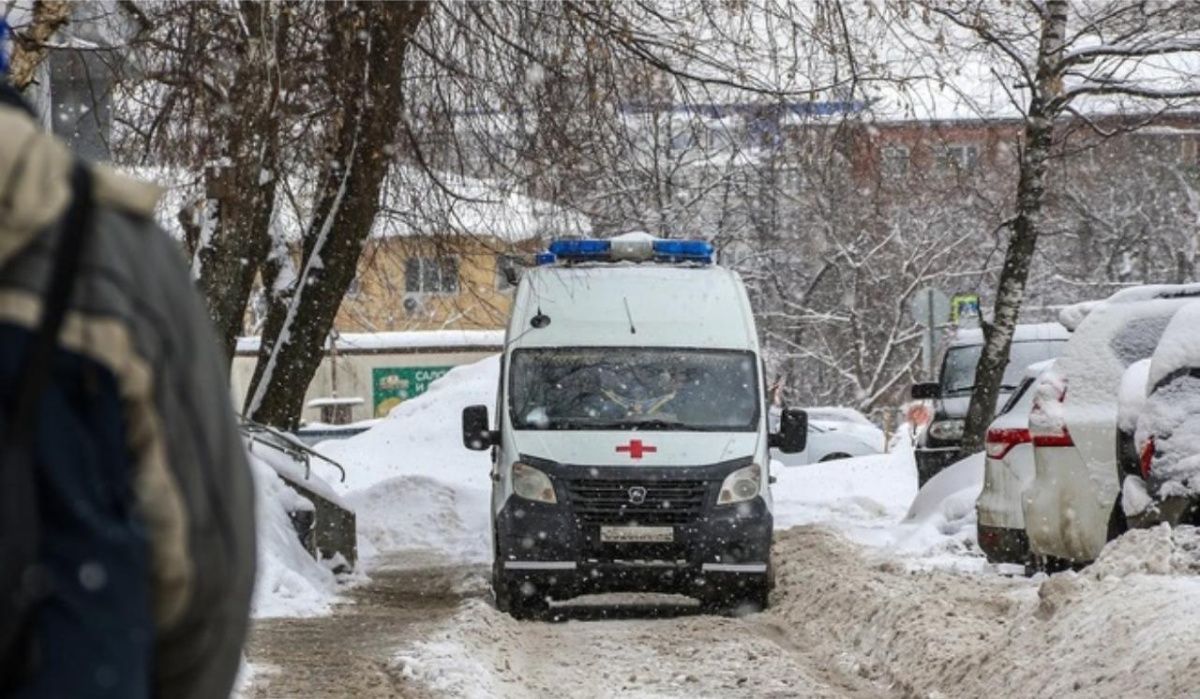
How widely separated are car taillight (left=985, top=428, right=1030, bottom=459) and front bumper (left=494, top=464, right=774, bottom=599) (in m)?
1.60

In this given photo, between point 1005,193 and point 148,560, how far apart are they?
4293 centimetres

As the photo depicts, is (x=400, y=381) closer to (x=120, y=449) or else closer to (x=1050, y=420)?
(x=1050, y=420)

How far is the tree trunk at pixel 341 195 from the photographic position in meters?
15.7

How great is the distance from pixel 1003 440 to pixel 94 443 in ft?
40.1

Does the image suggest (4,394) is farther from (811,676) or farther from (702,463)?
(702,463)

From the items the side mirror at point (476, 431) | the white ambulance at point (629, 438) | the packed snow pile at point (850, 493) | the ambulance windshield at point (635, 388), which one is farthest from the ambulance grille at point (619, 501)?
the packed snow pile at point (850, 493)

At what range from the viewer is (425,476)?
962 inches

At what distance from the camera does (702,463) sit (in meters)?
14.1

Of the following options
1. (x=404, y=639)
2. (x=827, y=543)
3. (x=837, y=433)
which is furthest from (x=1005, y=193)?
(x=404, y=639)

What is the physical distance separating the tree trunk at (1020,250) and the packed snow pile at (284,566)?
7530 mm

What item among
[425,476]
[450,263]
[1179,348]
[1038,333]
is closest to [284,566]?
[450,263]

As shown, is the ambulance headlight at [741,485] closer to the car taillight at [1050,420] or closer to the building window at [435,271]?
the car taillight at [1050,420]

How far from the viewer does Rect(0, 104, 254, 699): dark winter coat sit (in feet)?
5.87

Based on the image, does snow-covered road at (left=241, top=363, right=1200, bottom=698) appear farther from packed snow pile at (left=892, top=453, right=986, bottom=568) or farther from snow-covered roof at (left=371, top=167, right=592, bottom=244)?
snow-covered roof at (left=371, top=167, right=592, bottom=244)
